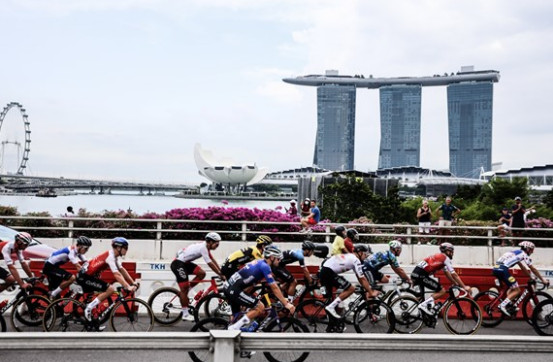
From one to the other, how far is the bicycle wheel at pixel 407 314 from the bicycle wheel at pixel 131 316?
4.08 m

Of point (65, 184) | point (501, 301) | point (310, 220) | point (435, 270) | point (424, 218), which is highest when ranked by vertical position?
point (65, 184)

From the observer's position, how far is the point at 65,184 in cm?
12838

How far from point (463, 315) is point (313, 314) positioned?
278 centimetres

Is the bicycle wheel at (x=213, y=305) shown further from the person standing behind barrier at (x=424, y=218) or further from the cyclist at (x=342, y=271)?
the person standing behind barrier at (x=424, y=218)

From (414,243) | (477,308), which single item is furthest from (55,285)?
(414,243)

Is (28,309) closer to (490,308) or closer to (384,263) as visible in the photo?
(384,263)

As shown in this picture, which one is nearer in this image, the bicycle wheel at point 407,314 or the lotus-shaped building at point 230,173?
the bicycle wheel at point 407,314

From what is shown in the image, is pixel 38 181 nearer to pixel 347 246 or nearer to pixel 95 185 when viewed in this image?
pixel 95 185

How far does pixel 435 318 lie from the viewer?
10.1 meters

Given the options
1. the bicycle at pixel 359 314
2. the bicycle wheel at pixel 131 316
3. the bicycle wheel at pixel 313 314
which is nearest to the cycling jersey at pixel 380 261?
the bicycle at pixel 359 314

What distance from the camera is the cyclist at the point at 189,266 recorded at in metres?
10.1

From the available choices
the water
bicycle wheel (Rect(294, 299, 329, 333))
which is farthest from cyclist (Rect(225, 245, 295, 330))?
the water

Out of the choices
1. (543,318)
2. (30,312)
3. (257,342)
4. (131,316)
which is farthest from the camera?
(543,318)

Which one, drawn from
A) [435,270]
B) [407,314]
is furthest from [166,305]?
[435,270]
